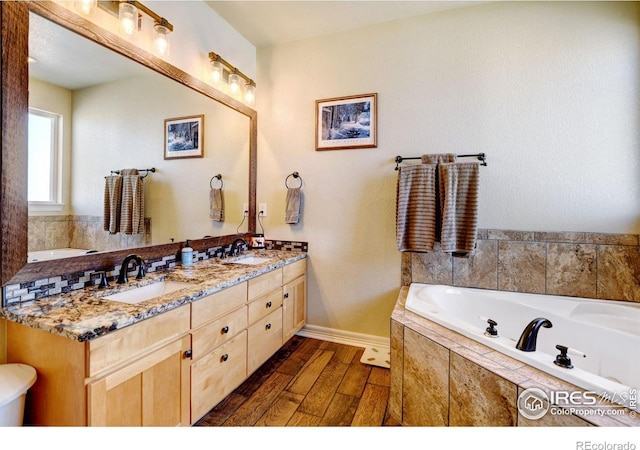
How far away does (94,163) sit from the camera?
1557 millimetres

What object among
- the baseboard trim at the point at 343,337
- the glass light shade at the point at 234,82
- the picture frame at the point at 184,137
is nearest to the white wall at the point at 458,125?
the baseboard trim at the point at 343,337

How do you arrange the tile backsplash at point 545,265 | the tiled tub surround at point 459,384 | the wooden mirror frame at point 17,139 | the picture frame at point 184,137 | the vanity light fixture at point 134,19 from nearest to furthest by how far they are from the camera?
the tiled tub surround at point 459,384
the wooden mirror frame at point 17,139
the vanity light fixture at point 134,19
the tile backsplash at point 545,265
the picture frame at point 184,137

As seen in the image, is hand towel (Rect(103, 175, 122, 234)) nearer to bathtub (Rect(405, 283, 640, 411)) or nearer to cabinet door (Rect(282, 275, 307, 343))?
cabinet door (Rect(282, 275, 307, 343))

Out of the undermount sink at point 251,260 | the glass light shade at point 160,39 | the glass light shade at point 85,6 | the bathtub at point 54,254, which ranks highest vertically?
the glass light shade at point 160,39

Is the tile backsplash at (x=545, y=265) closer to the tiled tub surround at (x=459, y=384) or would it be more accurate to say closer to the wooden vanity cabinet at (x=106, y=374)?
the tiled tub surround at (x=459, y=384)

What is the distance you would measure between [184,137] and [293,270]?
133 cm

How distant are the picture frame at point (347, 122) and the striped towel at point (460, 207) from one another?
0.70 m

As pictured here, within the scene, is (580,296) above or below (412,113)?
below

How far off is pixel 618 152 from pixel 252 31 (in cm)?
291

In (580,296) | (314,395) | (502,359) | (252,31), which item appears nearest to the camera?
(502,359)

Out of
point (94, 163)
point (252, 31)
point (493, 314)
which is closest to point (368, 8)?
point (252, 31)

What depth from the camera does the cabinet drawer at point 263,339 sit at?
1.89 metres

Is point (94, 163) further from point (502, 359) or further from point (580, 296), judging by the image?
point (580, 296)

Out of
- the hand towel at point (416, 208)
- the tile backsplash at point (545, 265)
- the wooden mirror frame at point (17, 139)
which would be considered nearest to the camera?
the wooden mirror frame at point (17, 139)
